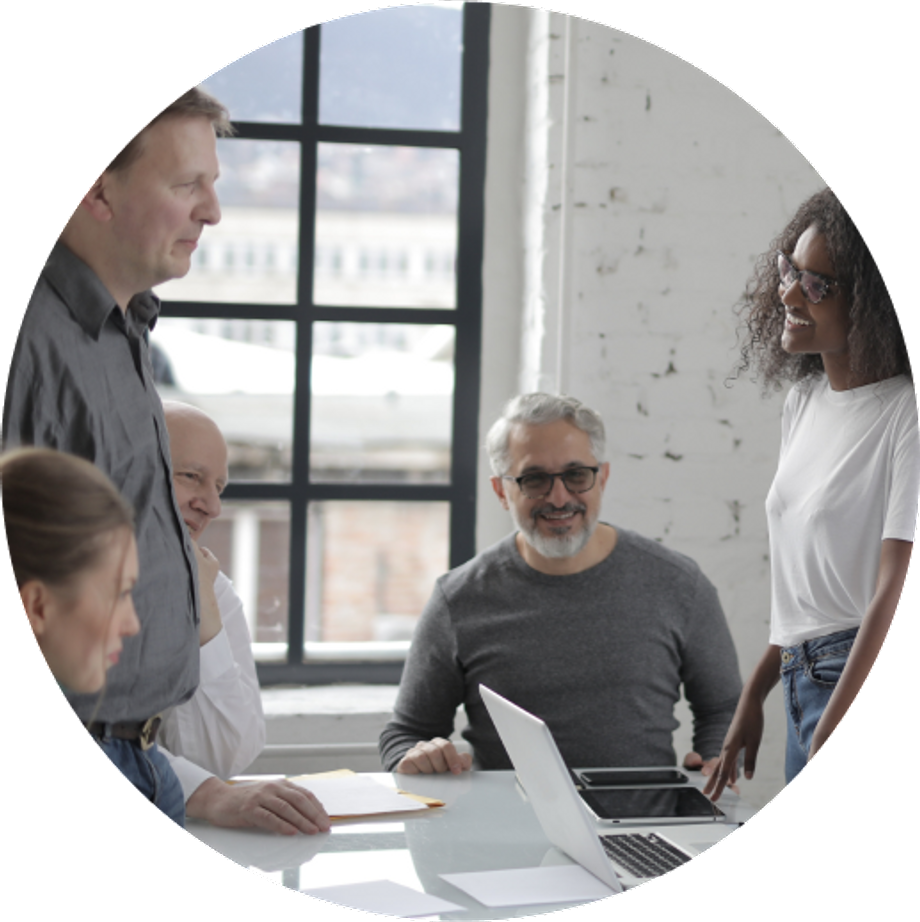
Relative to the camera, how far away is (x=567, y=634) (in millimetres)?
1245

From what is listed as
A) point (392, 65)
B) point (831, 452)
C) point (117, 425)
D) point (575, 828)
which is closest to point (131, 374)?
point (117, 425)

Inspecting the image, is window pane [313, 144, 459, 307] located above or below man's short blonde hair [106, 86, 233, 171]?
below

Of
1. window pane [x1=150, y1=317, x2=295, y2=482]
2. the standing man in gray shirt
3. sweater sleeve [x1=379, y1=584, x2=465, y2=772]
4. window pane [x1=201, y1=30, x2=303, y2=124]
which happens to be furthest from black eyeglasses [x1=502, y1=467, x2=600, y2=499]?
window pane [x1=201, y1=30, x2=303, y2=124]

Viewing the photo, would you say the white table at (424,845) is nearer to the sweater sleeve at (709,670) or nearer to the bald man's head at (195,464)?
Result: the sweater sleeve at (709,670)

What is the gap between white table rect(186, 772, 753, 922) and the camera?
115cm

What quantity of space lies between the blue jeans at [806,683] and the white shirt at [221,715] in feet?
2.16

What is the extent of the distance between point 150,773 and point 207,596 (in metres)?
0.21

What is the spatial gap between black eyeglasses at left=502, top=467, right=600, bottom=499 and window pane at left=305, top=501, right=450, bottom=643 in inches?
3.9

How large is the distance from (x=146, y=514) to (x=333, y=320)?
0.32 m

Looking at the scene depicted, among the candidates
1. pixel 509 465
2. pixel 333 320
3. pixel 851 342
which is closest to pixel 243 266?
pixel 333 320

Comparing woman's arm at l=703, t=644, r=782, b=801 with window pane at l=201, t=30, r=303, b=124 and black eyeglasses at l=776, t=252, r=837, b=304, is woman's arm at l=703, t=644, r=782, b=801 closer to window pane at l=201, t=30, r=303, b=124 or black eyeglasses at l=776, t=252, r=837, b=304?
black eyeglasses at l=776, t=252, r=837, b=304

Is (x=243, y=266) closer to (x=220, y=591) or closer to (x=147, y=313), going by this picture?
(x=147, y=313)

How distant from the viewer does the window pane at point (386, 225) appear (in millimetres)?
1244

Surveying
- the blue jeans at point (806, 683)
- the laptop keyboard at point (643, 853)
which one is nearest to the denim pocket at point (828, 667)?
the blue jeans at point (806, 683)
